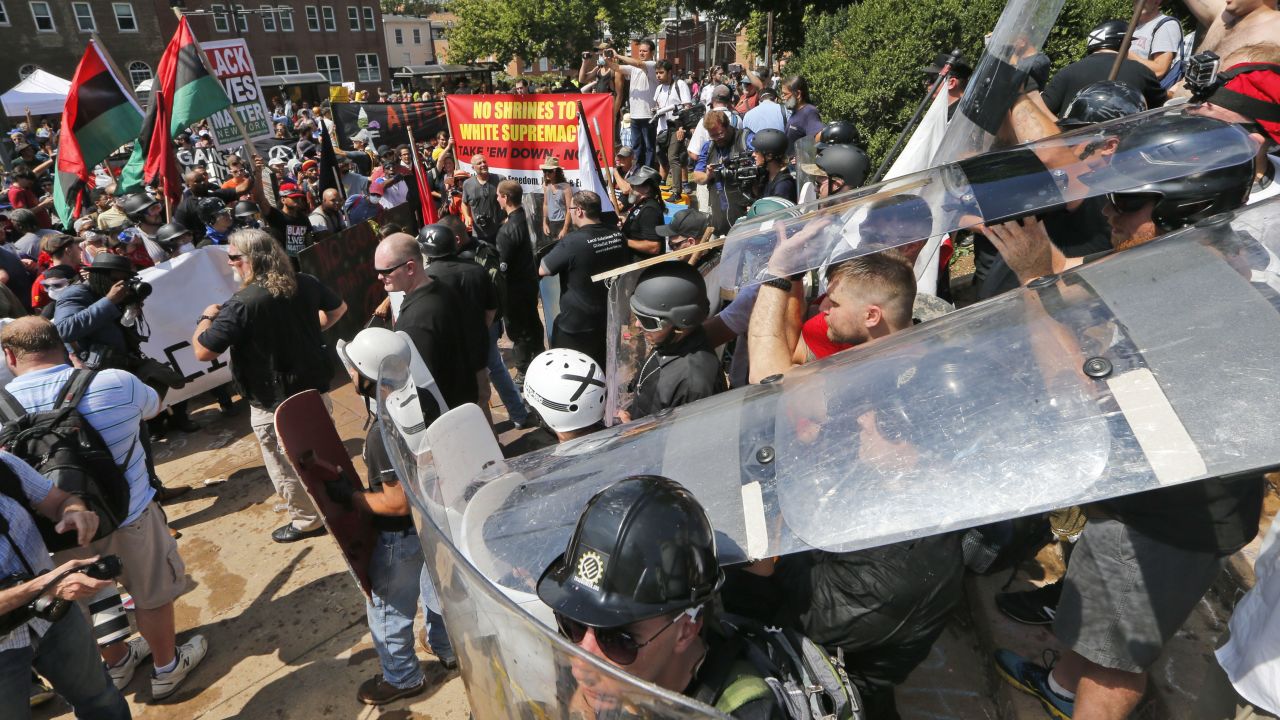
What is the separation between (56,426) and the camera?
310cm

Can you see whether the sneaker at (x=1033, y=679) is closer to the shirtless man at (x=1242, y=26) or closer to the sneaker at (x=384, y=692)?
the sneaker at (x=384, y=692)

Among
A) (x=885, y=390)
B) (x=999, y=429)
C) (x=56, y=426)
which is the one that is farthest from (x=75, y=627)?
(x=999, y=429)

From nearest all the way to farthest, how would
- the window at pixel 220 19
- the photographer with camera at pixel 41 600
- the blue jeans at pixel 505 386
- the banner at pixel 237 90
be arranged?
the photographer with camera at pixel 41 600 → the blue jeans at pixel 505 386 → the banner at pixel 237 90 → the window at pixel 220 19

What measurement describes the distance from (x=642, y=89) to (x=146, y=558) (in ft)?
36.4

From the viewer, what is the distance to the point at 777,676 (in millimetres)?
1713

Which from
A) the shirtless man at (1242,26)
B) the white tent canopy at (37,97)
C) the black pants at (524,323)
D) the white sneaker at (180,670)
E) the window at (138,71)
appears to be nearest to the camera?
the white sneaker at (180,670)

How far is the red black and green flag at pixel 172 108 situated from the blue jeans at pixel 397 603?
5837mm

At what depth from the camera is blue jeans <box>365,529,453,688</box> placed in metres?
2.99

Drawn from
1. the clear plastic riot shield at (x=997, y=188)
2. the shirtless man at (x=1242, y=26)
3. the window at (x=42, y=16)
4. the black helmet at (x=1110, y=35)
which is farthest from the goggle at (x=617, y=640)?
the window at (x=42, y=16)

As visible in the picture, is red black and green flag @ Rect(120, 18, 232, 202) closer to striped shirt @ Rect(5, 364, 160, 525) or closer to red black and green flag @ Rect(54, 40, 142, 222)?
red black and green flag @ Rect(54, 40, 142, 222)

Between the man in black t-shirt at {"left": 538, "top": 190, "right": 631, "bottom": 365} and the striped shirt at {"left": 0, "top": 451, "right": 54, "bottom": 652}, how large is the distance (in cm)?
307

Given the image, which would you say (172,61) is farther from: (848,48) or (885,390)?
(885,390)

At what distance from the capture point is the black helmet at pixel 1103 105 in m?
3.21

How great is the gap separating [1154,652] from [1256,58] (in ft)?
9.89
